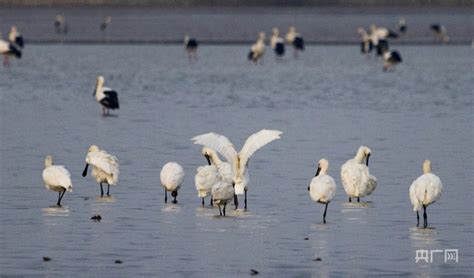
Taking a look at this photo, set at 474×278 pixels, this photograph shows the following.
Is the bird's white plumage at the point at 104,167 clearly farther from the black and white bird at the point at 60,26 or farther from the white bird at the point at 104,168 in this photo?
the black and white bird at the point at 60,26

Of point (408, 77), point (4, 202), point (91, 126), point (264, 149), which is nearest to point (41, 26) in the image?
point (408, 77)

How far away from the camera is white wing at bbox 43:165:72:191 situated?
64.3 feet

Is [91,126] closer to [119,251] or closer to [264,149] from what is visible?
[264,149]

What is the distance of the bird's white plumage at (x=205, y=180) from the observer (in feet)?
64.7

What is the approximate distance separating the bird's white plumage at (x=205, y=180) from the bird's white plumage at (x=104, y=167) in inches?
57.2

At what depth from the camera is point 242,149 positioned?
19750 millimetres

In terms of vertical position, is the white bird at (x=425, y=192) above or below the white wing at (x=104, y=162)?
below

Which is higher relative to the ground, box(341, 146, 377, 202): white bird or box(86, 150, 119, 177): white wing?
box(86, 150, 119, 177): white wing

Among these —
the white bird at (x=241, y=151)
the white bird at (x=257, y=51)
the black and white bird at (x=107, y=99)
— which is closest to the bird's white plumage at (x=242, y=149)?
the white bird at (x=241, y=151)

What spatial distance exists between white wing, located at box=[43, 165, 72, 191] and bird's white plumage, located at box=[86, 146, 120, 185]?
0.93 meters

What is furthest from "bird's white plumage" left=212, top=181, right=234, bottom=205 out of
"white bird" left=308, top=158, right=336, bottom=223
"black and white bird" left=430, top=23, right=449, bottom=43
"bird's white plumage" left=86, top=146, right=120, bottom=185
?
"black and white bird" left=430, top=23, right=449, bottom=43

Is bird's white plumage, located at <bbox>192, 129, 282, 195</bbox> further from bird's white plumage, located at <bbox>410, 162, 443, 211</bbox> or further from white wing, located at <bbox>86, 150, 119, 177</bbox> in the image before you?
bird's white plumage, located at <bbox>410, 162, 443, 211</bbox>

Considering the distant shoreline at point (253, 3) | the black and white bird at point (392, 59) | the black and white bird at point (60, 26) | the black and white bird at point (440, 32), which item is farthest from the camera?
the distant shoreline at point (253, 3)

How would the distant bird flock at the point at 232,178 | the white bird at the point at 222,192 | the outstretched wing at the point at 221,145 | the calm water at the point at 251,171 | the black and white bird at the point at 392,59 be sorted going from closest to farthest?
1. the calm water at the point at 251,171
2. the distant bird flock at the point at 232,178
3. the white bird at the point at 222,192
4. the outstretched wing at the point at 221,145
5. the black and white bird at the point at 392,59
